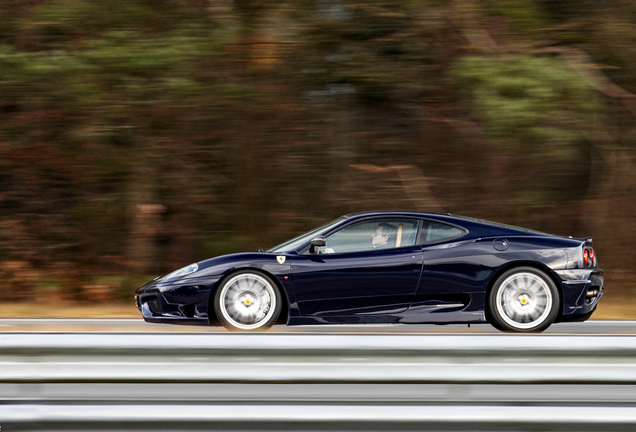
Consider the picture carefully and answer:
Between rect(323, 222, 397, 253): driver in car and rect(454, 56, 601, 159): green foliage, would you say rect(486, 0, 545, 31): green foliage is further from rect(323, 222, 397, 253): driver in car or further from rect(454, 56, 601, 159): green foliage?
rect(323, 222, 397, 253): driver in car

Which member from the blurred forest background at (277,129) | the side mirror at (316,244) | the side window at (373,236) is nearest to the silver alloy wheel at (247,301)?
the side mirror at (316,244)

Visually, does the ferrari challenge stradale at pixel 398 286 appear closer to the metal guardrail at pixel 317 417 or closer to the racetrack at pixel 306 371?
the racetrack at pixel 306 371

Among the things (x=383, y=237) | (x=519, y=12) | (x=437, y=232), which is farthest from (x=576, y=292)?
(x=519, y=12)

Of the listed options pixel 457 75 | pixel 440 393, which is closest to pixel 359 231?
pixel 440 393

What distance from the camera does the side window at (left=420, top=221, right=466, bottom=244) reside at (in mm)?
6961

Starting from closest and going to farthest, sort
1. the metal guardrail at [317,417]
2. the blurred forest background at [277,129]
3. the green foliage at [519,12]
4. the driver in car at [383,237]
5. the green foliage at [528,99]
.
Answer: the metal guardrail at [317,417] < the driver in car at [383,237] < the green foliage at [528,99] < the blurred forest background at [277,129] < the green foliage at [519,12]

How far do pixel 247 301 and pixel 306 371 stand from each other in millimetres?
3170

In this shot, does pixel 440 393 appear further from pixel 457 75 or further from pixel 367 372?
pixel 457 75

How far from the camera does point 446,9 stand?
1236 centimetres

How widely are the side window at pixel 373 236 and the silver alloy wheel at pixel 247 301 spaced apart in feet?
2.12

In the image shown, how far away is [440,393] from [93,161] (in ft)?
30.9

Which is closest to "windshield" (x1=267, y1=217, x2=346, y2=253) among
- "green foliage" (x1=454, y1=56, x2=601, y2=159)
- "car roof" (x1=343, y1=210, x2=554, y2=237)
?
"car roof" (x1=343, y1=210, x2=554, y2=237)

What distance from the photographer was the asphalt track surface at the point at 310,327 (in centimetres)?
730

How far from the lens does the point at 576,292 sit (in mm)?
6730
